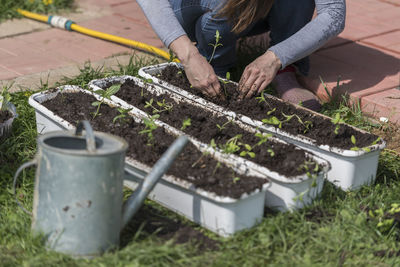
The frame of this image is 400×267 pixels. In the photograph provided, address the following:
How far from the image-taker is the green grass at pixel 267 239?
2.03 meters

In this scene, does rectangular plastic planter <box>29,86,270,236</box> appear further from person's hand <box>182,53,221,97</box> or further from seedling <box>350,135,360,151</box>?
person's hand <box>182,53,221,97</box>

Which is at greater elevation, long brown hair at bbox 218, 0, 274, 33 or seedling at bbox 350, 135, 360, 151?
long brown hair at bbox 218, 0, 274, 33

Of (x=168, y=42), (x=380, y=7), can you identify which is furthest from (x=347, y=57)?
(x=168, y=42)

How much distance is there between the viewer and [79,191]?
195 centimetres

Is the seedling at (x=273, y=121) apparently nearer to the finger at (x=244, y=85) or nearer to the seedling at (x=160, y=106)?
the finger at (x=244, y=85)

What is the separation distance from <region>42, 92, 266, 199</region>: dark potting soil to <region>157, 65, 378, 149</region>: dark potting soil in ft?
1.37

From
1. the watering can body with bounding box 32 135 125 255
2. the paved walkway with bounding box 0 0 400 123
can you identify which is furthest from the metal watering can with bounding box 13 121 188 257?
the paved walkway with bounding box 0 0 400 123

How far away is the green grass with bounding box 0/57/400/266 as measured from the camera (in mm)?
2031

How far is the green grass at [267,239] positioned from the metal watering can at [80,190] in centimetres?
6

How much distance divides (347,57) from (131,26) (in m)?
1.46

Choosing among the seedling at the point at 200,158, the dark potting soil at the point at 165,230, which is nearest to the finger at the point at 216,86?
the seedling at the point at 200,158

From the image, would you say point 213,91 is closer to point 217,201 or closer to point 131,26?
point 217,201

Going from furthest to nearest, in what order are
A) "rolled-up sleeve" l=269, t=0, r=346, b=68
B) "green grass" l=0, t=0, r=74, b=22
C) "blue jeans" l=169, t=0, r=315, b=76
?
"green grass" l=0, t=0, r=74, b=22, "blue jeans" l=169, t=0, r=315, b=76, "rolled-up sleeve" l=269, t=0, r=346, b=68

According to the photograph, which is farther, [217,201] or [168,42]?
[168,42]
